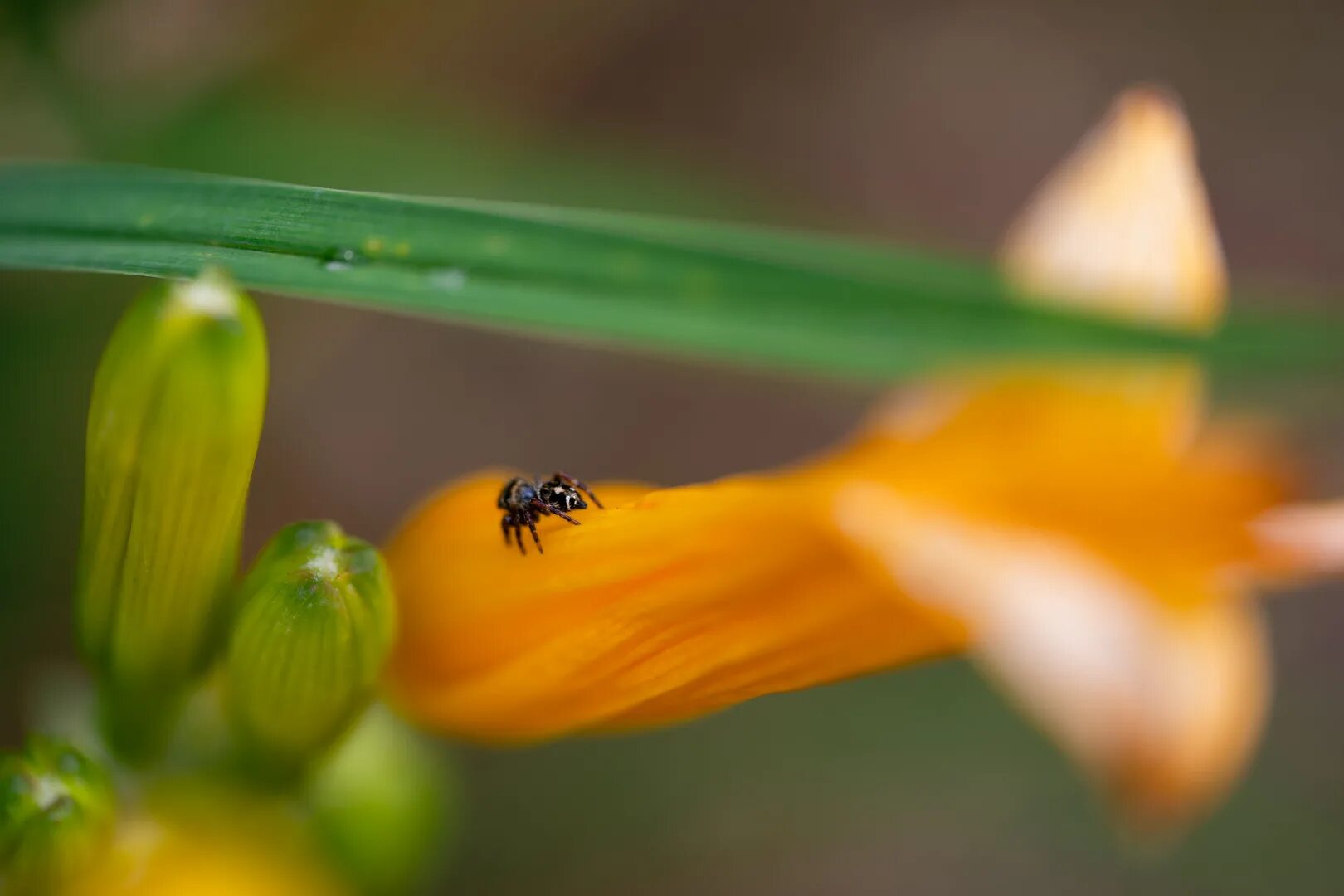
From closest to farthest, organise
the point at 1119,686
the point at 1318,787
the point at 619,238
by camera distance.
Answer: the point at 1119,686 → the point at 619,238 → the point at 1318,787

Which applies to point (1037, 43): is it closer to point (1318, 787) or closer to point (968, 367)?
point (1318, 787)

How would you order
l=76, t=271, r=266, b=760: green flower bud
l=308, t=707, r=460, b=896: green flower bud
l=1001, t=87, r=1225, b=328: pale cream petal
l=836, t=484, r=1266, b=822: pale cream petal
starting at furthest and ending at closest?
l=308, t=707, r=460, b=896: green flower bud < l=1001, t=87, r=1225, b=328: pale cream petal < l=76, t=271, r=266, b=760: green flower bud < l=836, t=484, r=1266, b=822: pale cream petal

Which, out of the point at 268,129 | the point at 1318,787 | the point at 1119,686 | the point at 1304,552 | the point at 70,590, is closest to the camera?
the point at 1119,686

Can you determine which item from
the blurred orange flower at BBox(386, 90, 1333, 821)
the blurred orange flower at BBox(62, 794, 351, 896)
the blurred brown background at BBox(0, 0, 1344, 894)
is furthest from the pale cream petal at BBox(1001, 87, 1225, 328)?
the blurred orange flower at BBox(62, 794, 351, 896)

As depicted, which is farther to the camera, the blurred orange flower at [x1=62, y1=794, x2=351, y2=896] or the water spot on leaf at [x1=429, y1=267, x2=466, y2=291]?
the blurred orange flower at [x1=62, y1=794, x2=351, y2=896]

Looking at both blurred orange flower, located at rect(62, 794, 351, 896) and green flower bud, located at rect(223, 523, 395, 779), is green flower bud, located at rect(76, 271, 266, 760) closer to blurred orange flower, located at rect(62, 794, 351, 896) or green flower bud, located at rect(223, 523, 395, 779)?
green flower bud, located at rect(223, 523, 395, 779)

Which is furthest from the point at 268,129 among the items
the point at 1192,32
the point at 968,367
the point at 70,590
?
the point at 1192,32

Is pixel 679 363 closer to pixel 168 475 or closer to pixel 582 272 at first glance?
pixel 582 272
